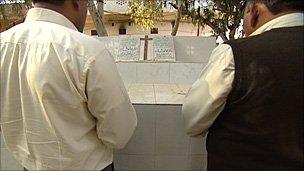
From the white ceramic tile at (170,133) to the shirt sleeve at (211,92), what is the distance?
35 centimetres

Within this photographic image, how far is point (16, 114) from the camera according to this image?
1073 mm

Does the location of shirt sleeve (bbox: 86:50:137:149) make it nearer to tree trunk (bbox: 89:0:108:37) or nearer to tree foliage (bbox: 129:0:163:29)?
tree trunk (bbox: 89:0:108:37)

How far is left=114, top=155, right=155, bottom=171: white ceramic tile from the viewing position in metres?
1.55

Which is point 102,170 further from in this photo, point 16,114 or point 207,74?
point 207,74

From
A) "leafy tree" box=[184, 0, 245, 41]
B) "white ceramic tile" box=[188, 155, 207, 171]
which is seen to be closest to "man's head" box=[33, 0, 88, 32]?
"white ceramic tile" box=[188, 155, 207, 171]

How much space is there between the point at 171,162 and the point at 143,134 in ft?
0.71

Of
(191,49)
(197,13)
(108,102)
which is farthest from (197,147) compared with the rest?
(197,13)

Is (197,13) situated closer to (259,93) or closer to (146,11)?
(146,11)

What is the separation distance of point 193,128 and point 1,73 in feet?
2.46

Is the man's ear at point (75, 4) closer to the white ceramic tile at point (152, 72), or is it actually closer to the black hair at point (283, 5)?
the black hair at point (283, 5)

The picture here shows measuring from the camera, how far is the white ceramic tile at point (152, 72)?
3.64m

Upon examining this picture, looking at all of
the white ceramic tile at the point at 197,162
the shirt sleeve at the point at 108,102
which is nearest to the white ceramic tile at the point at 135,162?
the white ceramic tile at the point at 197,162

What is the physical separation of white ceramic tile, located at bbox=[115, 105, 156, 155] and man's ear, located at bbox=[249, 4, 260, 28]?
2.15 ft

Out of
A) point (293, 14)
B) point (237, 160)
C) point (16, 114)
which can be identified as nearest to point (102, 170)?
point (16, 114)
